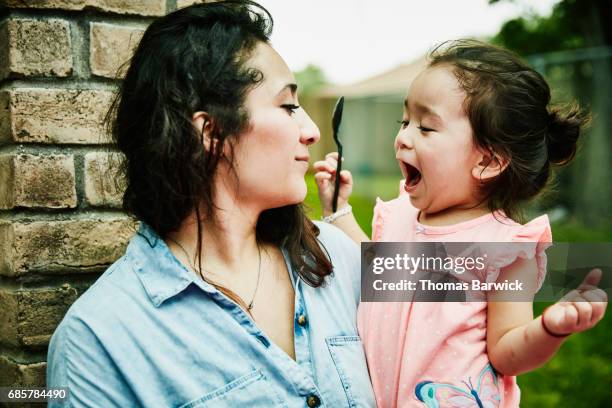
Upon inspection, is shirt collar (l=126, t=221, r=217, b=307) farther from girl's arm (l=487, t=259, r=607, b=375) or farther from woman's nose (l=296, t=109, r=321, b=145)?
girl's arm (l=487, t=259, r=607, b=375)

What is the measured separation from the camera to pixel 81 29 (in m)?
1.39

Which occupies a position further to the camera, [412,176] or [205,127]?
[412,176]

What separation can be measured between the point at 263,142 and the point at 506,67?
602 millimetres

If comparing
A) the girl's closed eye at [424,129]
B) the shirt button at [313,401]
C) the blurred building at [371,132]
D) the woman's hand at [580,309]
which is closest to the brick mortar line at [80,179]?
the shirt button at [313,401]

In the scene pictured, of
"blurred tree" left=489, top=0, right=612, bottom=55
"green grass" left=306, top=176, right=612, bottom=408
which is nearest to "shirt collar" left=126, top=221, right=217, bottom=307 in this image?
"green grass" left=306, top=176, right=612, bottom=408

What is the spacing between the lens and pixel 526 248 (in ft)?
4.40

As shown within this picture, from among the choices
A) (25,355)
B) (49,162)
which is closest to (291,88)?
(49,162)

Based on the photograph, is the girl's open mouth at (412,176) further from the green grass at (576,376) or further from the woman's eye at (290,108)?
the green grass at (576,376)

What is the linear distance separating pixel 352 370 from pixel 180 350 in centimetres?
38

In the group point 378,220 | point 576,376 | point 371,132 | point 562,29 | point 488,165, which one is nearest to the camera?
point 488,165

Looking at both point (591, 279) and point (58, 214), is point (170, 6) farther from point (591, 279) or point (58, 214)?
point (591, 279)

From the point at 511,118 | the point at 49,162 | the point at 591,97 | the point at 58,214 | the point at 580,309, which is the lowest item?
the point at 580,309

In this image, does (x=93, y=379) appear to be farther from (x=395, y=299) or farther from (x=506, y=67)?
(x=506, y=67)

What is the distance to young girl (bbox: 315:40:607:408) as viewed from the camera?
52.4 inches
